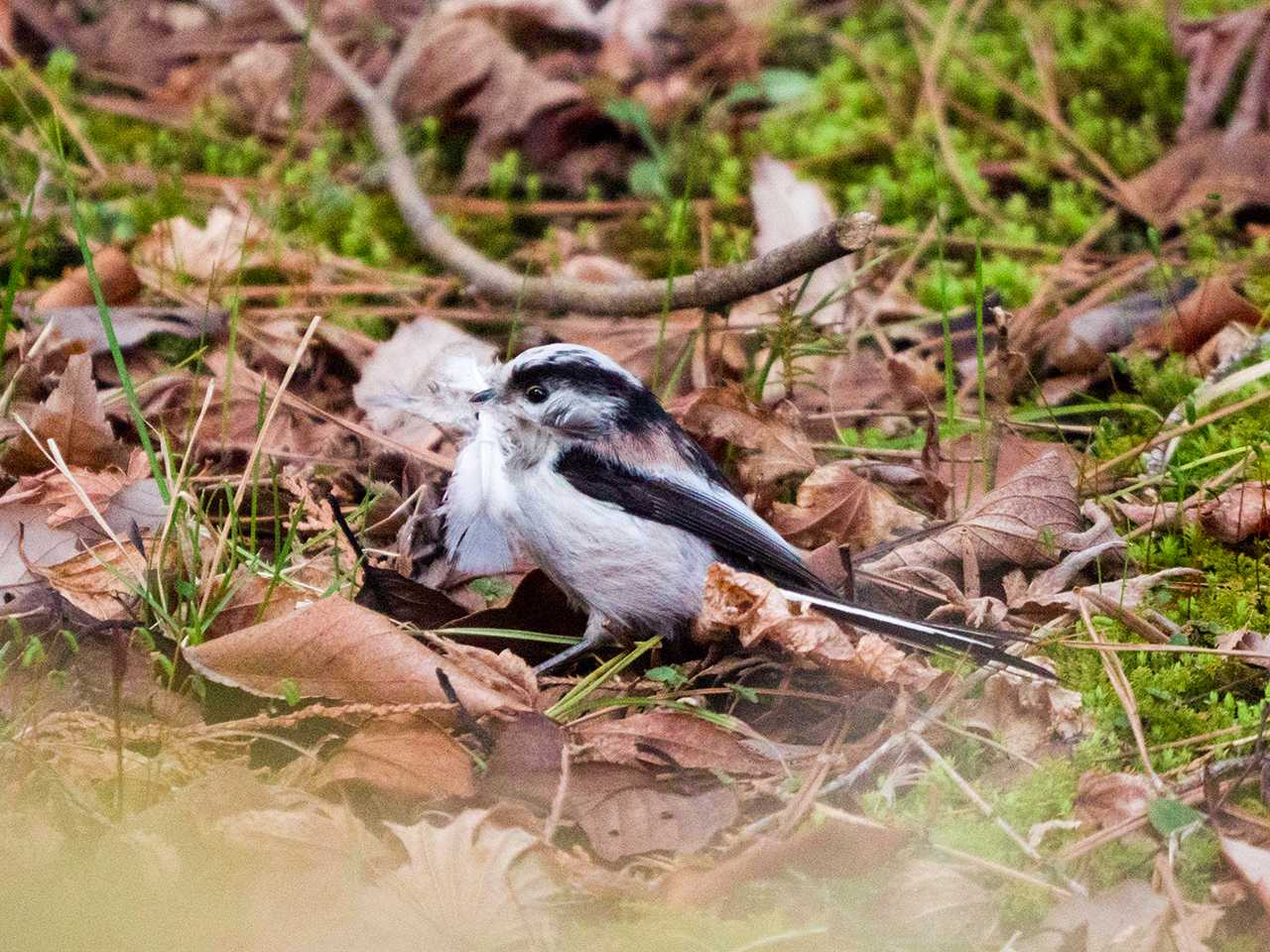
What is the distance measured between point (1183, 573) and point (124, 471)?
→ 276 cm

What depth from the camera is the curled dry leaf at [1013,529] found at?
3.66 m

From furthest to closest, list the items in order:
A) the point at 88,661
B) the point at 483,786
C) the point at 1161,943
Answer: the point at 88,661
the point at 483,786
the point at 1161,943

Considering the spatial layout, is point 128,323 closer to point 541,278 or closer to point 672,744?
point 541,278

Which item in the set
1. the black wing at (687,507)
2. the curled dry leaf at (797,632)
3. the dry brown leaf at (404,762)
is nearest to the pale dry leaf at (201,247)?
the black wing at (687,507)

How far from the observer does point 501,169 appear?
5867mm

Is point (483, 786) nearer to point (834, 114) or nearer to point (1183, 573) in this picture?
point (1183, 573)

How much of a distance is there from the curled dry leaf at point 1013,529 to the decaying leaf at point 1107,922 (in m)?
1.16

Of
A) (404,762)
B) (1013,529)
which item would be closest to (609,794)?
(404,762)

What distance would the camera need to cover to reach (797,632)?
328 centimetres

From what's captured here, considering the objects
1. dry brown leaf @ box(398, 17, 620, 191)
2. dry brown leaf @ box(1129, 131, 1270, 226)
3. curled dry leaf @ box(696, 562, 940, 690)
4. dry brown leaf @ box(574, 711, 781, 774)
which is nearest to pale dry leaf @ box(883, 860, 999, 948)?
dry brown leaf @ box(574, 711, 781, 774)

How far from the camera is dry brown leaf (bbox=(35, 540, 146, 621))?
129 inches

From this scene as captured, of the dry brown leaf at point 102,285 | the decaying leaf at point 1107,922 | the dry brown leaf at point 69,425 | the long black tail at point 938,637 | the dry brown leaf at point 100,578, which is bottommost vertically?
the decaying leaf at point 1107,922

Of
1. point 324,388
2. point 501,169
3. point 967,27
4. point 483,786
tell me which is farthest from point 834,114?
point 483,786

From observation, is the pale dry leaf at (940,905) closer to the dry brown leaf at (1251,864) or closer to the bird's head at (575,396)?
the dry brown leaf at (1251,864)
